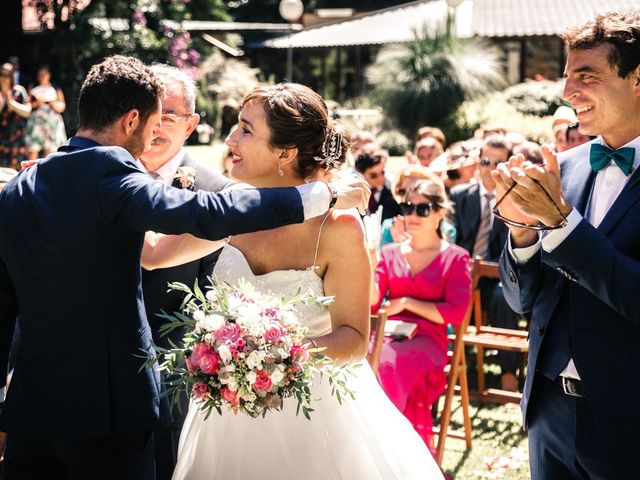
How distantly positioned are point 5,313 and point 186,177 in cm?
107

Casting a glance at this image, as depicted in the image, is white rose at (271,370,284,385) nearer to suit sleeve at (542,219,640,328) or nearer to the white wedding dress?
the white wedding dress

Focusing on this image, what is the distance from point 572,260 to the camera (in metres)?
2.56

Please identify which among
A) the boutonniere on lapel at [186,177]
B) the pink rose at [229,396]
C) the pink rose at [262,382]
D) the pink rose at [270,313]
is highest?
the boutonniere on lapel at [186,177]

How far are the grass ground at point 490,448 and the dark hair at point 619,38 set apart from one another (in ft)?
11.7

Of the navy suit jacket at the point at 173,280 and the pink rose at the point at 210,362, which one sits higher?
the pink rose at the point at 210,362

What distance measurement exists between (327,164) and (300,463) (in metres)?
1.20

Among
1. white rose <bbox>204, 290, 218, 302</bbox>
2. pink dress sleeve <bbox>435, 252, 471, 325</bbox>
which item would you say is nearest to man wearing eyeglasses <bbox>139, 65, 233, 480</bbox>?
white rose <bbox>204, 290, 218, 302</bbox>

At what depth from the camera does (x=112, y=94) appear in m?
2.79

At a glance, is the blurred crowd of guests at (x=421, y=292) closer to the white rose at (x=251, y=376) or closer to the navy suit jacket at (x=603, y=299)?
the navy suit jacket at (x=603, y=299)

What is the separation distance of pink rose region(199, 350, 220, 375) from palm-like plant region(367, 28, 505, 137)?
68.1 ft

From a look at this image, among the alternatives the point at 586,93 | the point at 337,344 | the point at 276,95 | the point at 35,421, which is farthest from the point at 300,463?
the point at 586,93

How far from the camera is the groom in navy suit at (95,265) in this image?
2.61 meters

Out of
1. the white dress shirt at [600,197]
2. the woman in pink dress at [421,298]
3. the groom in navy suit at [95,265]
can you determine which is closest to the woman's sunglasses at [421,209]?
the woman in pink dress at [421,298]

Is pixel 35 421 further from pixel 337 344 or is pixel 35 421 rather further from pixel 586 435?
pixel 586 435
